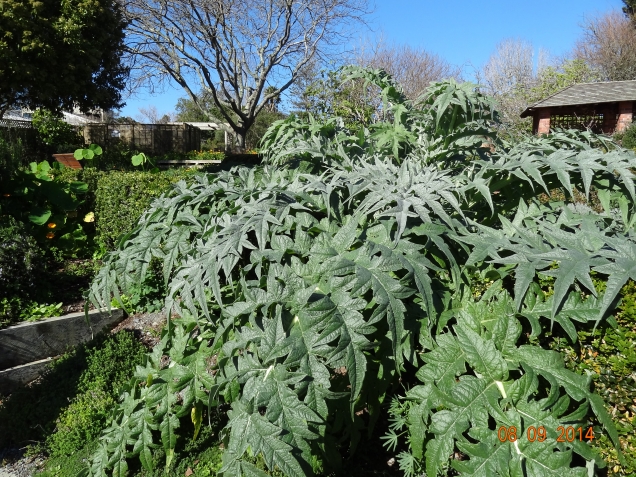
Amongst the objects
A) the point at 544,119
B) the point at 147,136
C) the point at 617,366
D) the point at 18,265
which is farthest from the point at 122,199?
the point at 147,136

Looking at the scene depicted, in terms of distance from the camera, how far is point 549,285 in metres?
1.83

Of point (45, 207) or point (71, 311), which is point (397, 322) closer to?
point (71, 311)

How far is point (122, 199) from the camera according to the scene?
5.72 metres

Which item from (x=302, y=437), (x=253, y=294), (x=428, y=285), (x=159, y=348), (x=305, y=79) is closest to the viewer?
(x=302, y=437)

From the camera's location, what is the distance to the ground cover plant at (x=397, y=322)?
1.50 meters

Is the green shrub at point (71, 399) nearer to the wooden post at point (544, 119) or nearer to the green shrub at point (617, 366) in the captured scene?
the green shrub at point (617, 366)

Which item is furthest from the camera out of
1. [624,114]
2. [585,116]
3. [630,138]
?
[585,116]

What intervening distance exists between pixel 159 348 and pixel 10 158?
182 inches

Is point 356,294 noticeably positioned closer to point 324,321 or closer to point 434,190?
point 324,321

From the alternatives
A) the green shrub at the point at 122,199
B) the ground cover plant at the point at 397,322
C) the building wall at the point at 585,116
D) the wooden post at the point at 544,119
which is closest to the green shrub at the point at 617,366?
the ground cover plant at the point at 397,322

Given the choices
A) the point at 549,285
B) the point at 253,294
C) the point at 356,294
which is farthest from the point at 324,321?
the point at 549,285

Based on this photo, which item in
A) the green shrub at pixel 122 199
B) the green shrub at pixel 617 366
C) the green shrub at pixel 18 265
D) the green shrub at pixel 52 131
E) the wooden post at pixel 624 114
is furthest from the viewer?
the wooden post at pixel 624 114

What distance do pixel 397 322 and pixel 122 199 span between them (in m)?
4.95

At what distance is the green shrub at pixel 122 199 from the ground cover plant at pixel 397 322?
3187mm
